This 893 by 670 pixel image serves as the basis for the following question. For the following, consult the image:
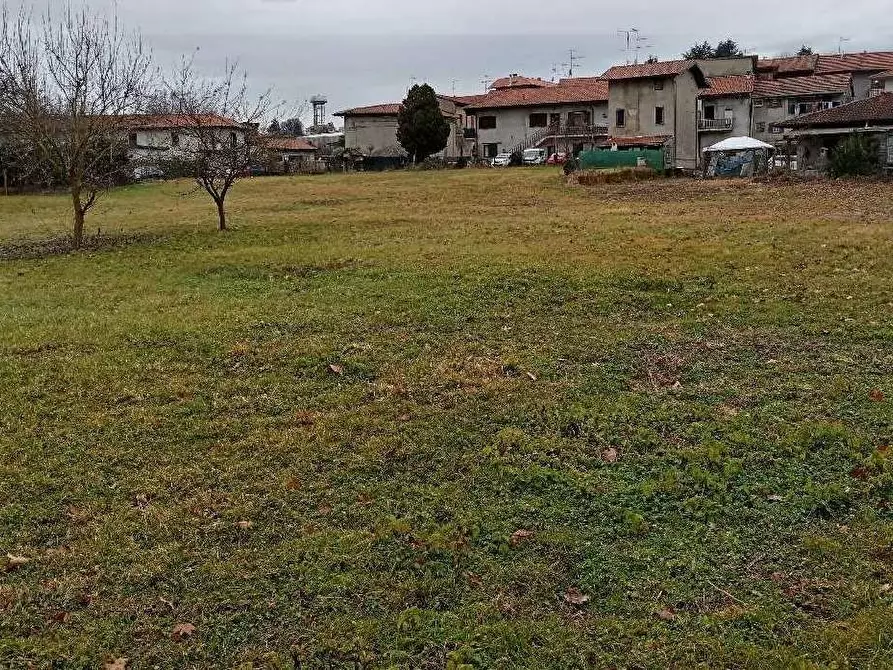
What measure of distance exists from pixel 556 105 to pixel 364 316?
50.5 meters

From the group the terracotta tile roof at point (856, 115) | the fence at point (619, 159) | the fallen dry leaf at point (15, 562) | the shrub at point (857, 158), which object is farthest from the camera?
the fence at point (619, 159)

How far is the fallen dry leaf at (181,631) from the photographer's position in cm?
361

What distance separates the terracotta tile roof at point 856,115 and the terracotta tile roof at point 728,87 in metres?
13.5

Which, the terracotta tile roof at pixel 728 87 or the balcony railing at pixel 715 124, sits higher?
the terracotta tile roof at pixel 728 87

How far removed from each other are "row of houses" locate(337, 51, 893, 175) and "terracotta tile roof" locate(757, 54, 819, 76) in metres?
0.08

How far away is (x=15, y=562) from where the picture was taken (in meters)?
4.20

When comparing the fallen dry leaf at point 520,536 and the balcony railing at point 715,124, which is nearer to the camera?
the fallen dry leaf at point 520,536

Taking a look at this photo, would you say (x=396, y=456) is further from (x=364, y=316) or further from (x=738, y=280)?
(x=738, y=280)

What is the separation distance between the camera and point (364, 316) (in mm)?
9305

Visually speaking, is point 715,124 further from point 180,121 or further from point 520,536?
point 520,536

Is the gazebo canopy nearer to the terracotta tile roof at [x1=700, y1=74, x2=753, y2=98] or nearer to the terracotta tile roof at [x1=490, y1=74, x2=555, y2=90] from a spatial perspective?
the terracotta tile roof at [x1=700, y1=74, x2=753, y2=98]

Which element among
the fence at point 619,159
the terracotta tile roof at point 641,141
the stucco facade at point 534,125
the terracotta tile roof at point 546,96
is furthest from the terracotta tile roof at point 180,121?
the terracotta tile roof at point 546,96

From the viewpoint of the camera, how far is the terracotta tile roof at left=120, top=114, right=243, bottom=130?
19500mm

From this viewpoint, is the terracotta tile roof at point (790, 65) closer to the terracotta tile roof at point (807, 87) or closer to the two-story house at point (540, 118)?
the terracotta tile roof at point (807, 87)
